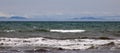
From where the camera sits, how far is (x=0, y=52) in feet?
60.2

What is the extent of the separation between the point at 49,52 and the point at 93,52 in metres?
2.77

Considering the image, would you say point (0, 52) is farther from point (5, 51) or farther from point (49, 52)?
point (49, 52)

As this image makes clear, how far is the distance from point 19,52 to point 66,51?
3023mm

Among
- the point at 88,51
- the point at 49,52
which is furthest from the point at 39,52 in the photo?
the point at 88,51

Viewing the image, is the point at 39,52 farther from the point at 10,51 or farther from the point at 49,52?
the point at 10,51

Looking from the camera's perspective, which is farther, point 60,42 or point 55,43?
point 60,42

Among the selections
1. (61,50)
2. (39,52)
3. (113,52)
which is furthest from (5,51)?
(113,52)

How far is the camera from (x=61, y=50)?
64.3 feet

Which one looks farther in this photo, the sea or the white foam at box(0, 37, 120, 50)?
the white foam at box(0, 37, 120, 50)

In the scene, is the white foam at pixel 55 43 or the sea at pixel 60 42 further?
the white foam at pixel 55 43

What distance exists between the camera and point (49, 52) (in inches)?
730

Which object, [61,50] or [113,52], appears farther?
[61,50]

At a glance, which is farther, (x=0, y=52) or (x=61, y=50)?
(x=61, y=50)

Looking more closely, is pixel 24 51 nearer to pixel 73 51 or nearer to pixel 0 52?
pixel 0 52
